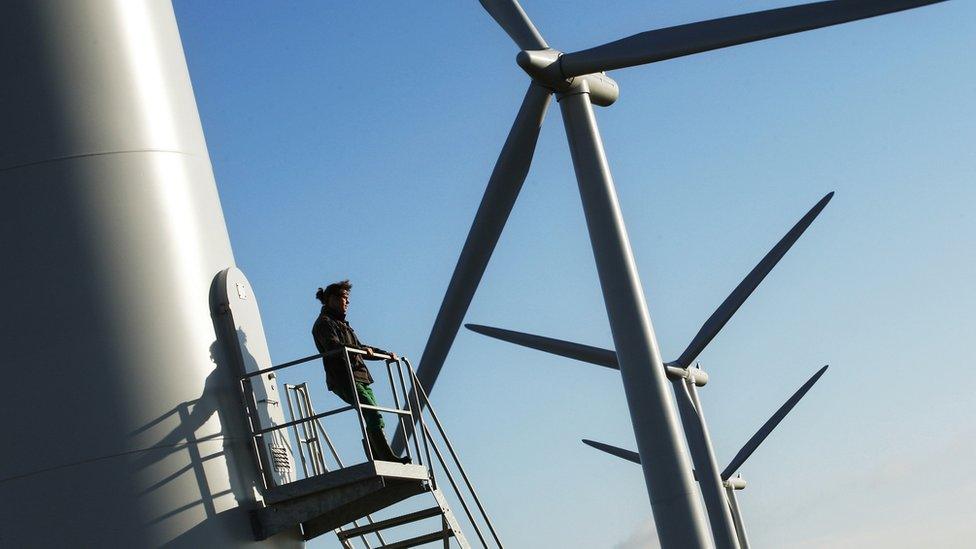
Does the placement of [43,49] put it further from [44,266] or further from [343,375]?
[343,375]

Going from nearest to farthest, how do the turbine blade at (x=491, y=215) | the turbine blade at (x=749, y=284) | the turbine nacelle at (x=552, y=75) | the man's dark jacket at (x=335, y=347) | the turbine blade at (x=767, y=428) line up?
1. the man's dark jacket at (x=335, y=347)
2. the turbine nacelle at (x=552, y=75)
3. the turbine blade at (x=491, y=215)
4. the turbine blade at (x=749, y=284)
5. the turbine blade at (x=767, y=428)

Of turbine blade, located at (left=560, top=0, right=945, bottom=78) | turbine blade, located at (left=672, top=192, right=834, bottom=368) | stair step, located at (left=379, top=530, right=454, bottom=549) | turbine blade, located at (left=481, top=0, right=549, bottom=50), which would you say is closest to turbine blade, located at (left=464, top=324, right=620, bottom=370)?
turbine blade, located at (left=672, top=192, right=834, bottom=368)

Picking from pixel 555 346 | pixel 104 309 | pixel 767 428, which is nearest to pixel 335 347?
pixel 104 309

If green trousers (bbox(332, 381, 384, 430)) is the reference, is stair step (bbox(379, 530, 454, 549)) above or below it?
below

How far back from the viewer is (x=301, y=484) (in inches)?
538

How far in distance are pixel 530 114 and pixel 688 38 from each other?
11.2 feet

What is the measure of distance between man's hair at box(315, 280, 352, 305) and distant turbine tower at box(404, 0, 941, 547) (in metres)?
5.13

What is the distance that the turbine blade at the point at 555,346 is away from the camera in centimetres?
3584

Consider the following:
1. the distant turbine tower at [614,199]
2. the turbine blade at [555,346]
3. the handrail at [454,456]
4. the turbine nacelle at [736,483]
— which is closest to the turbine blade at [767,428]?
the turbine nacelle at [736,483]

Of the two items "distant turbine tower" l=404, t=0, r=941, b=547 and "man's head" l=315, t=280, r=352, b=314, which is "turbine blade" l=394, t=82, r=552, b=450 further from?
"man's head" l=315, t=280, r=352, b=314

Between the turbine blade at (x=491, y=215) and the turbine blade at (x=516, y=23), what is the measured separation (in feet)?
4.38

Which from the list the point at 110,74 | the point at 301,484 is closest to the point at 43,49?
the point at 110,74

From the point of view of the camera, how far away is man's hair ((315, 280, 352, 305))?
47.1 ft

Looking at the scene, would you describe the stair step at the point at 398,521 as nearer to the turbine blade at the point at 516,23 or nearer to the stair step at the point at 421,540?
the stair step at the point at 421,540
